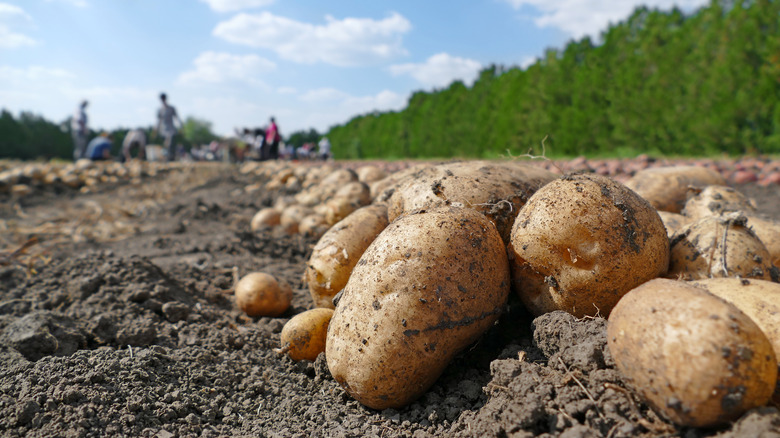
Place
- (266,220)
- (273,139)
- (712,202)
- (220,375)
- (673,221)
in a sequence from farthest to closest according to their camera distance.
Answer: (273,139)
(266,220)
(712,202)
(673,221)
(220,375)

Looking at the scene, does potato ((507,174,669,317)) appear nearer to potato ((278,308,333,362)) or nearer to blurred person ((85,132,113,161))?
potato ((278,308,333,362))

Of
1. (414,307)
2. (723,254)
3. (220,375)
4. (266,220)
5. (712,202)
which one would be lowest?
(220,375)

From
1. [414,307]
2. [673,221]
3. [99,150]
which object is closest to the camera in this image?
[414,307]

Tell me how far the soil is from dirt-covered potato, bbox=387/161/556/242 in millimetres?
549

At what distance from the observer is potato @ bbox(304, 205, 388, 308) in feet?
9.62

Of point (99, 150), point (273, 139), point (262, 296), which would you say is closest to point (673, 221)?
point (262, 296)

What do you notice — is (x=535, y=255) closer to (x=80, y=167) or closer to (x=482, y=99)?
(x=80, y=167)

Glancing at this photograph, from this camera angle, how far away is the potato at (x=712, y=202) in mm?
3006

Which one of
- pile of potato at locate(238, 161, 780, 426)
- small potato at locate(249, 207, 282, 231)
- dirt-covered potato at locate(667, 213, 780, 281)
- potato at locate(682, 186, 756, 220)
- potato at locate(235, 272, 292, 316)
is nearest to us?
pile of potato at locate(238, 161, 780, 426)

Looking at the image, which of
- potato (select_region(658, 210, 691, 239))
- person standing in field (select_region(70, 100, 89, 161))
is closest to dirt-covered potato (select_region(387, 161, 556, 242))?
potato (select_region(658, 210, 691, 239))

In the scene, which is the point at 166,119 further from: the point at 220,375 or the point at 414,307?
the point at 414,307

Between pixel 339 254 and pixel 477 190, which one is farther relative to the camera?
pixel 339 254

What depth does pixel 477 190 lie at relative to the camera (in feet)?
8.57

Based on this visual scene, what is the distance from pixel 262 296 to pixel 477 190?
70.2 inches
